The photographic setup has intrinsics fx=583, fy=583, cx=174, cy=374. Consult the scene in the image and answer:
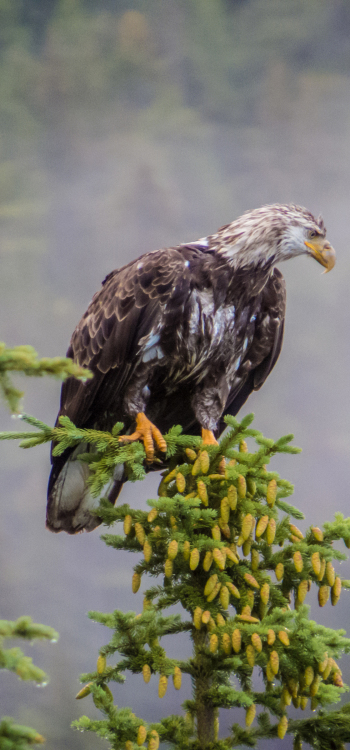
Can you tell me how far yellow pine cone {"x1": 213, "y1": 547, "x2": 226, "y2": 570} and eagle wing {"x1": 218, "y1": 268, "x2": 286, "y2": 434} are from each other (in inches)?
41.7

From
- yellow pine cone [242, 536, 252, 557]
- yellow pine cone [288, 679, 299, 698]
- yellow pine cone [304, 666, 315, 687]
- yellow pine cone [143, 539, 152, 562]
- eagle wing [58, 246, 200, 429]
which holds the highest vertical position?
eagle wing [58, 246, 200, 429]

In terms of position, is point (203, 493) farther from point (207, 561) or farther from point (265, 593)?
point (265, 593)

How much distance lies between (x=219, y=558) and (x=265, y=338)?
1131 millimetres

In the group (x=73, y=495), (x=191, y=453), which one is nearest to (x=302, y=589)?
(x=191, y=453)

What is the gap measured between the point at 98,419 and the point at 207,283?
674 mm

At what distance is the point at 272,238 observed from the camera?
Answer: 2.15 meters

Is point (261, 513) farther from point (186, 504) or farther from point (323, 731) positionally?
point (323, 731)

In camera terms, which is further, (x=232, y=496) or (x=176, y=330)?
(x=176, y=330)

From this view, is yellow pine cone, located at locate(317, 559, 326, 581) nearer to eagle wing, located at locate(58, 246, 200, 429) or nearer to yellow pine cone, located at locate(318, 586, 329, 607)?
yellow pine cone, located at locate(318, 586, 329, 607)

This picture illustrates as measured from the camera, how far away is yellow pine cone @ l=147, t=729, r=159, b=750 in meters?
1.38

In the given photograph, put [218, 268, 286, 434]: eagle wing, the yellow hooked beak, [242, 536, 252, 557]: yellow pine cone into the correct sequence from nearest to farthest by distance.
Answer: [242, 536, 252, 557]: yellow pine cone → the yellow hooked beak → [218, 268, 286, 434]: eagle wing

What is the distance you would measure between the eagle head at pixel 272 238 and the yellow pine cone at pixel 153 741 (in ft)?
4.87

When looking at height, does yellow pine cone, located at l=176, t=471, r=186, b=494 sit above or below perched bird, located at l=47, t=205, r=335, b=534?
below

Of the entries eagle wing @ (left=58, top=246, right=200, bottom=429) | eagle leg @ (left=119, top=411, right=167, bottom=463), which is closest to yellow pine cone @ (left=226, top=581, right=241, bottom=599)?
eagle leg @ (left=119, top=411, right=167, bottom=463)
